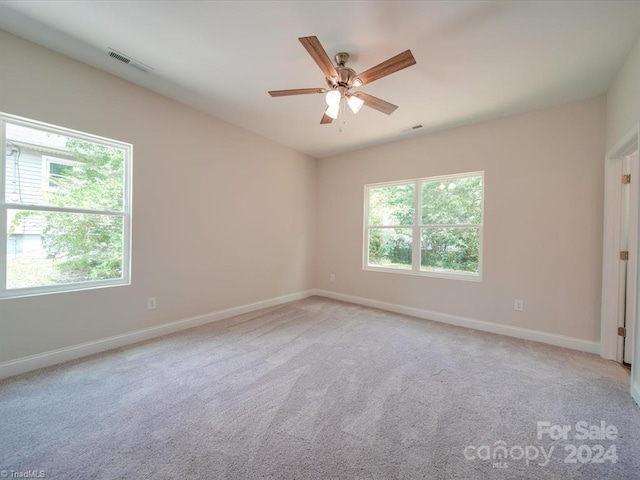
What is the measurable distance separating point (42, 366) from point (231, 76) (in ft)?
10.2

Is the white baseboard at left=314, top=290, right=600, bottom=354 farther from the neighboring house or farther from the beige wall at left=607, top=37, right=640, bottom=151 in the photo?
the neighboring house

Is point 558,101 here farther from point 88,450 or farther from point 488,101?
point 88,450

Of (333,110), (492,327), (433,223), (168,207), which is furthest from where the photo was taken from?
(433,223)

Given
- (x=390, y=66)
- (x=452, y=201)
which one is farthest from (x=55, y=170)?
(x=452, y=201)

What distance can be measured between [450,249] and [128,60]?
4.23 m

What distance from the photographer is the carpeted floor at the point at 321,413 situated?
1351mm

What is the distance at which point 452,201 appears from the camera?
370 centimetres

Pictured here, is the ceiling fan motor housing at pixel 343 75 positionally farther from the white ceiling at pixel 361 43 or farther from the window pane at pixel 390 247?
the window pane at pixel 390 247

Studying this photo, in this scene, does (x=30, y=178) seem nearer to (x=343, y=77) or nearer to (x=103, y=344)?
(x=103, y=344)

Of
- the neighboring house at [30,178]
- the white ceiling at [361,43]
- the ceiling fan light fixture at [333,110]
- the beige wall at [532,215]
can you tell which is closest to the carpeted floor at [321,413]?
the beige wall at [532,215]

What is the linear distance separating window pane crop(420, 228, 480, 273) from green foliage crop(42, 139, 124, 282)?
3934 mm

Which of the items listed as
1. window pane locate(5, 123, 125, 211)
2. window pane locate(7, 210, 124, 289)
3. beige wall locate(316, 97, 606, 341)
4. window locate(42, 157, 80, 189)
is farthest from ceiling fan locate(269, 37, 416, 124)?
window pane locate(7, 210, 124, 289)

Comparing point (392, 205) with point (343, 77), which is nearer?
point (343, 77)

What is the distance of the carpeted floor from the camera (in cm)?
135
